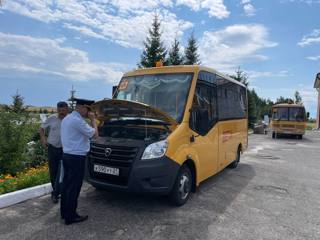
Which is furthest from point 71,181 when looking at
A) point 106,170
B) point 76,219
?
point 106,170

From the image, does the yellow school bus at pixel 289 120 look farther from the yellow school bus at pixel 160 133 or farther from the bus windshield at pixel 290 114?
the yellow school bus at pixel 160 133

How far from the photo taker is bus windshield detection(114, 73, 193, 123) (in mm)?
5738

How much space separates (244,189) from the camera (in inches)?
277

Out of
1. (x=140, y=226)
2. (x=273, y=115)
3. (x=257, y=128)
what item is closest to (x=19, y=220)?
(x=140, y=226)

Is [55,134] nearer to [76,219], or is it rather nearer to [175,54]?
[76,219]

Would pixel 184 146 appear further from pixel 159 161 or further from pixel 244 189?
pixel 244 189

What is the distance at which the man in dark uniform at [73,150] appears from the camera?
176 inches

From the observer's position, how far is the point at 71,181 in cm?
454

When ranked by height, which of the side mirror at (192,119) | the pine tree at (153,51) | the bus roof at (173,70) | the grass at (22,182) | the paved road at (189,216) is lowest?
the paved road at (189,216)

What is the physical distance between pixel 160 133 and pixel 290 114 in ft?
67.5

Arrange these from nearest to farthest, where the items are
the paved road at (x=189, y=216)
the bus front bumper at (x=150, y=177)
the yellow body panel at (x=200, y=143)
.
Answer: the paved road at (x=189, y=216) → the bus front bumper at (x=150, y=177) → the yellow body panel at (x=200, y=143)

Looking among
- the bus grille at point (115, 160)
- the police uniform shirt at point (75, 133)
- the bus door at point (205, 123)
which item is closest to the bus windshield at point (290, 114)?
the bus door at point (205, 123)

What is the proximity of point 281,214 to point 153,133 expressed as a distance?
2.70 m

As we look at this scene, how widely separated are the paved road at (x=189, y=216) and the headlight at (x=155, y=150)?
40.0 inches
